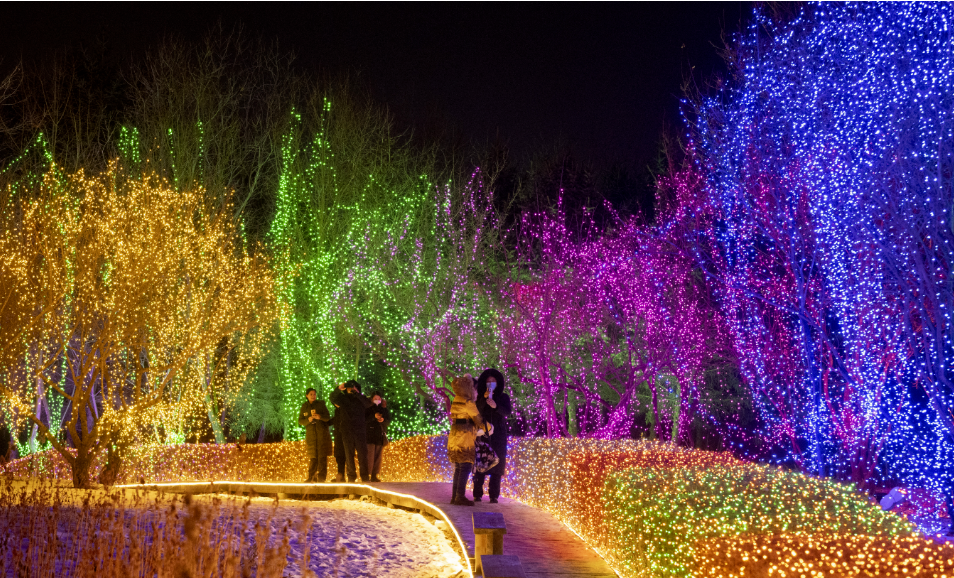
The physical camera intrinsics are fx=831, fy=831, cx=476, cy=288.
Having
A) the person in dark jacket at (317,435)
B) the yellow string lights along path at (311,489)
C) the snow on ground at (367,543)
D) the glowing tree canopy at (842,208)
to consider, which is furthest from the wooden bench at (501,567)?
the person in dark jacket at (317,435)

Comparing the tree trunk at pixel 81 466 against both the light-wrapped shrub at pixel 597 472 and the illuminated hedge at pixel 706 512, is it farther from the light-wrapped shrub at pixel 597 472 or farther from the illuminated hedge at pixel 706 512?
the illuminated hedge at pixel 706 512

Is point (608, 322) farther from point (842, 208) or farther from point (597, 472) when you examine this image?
point (597, 472)

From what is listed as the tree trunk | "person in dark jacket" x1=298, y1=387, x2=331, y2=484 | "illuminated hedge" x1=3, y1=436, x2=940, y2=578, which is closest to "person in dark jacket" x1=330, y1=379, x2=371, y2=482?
"person in dark jacket" x1=298, y1=387, x2=331, y2=484

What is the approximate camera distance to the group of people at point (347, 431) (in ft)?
41.4

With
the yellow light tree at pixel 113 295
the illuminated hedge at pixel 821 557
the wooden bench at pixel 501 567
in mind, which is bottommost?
the wooden bench at pixel 501 567

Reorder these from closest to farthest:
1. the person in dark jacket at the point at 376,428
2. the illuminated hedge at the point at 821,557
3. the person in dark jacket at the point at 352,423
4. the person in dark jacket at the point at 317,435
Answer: the illuminated hedge at the point at 821,557
the person in dark jacket at the point at 352,423
the person in dark jacket at the point at 317,435
the person in dark jacket at the point at 376,428

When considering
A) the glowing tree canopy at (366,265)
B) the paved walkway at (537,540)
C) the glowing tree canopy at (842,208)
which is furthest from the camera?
the glowing tree canopy at (366,265)

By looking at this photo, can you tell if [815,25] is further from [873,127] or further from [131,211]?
[131,211]

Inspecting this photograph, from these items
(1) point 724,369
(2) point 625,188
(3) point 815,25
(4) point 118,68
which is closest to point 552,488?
(3) point 815,25

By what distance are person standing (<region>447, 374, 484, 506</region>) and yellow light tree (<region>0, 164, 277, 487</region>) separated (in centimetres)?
731

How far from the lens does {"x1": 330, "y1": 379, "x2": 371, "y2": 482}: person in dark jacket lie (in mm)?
12578

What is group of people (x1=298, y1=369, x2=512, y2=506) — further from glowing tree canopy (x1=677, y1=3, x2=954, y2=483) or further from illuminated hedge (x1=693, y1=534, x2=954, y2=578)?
glowing tree canopy (x1=677, y1=3, x2=954, y2=483)

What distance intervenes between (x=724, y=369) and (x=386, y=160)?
11.4 m

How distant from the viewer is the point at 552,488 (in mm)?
9523
